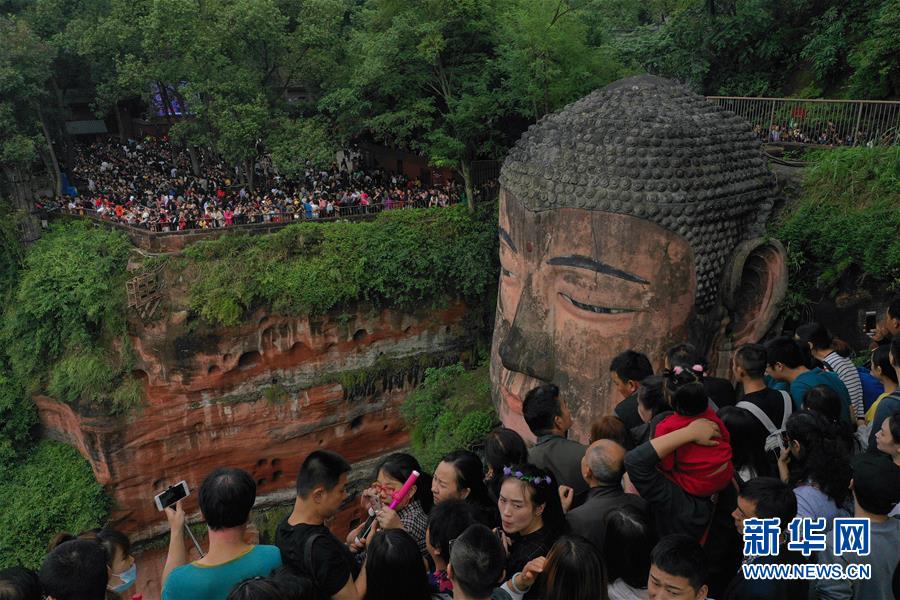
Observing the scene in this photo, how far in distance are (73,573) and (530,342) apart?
16.3 ft

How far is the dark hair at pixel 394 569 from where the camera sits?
11.2 ft

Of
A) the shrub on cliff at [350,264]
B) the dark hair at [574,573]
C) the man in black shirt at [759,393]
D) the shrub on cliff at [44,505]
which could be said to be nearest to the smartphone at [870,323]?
the man in black shirt at [759,393]

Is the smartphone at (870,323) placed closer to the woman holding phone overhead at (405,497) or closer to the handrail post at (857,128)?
the handrail post at (857,128)

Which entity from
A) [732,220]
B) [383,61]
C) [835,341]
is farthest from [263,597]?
[383,61]

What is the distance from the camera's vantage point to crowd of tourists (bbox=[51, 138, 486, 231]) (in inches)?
677

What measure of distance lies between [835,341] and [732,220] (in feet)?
5.65

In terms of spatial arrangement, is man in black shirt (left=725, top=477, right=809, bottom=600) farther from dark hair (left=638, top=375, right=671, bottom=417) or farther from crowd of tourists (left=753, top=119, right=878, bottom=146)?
crowd of tourists (left=753, top=119, right=878, bottom=146)

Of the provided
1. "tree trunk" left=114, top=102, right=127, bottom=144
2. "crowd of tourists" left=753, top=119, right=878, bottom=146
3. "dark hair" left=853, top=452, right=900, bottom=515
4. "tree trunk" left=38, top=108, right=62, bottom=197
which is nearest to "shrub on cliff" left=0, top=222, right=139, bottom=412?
"tree trunk" left=38, top=108, right=62, bottom=197

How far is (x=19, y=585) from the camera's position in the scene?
3.51m

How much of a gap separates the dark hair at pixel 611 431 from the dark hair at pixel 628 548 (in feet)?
2.40

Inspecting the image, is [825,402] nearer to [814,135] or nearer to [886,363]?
[886,363]

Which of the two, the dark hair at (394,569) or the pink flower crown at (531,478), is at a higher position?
the pink flower crown at (531,478)

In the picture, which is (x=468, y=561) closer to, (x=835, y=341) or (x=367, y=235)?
(x=835, y=341)

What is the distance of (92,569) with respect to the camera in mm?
3701
